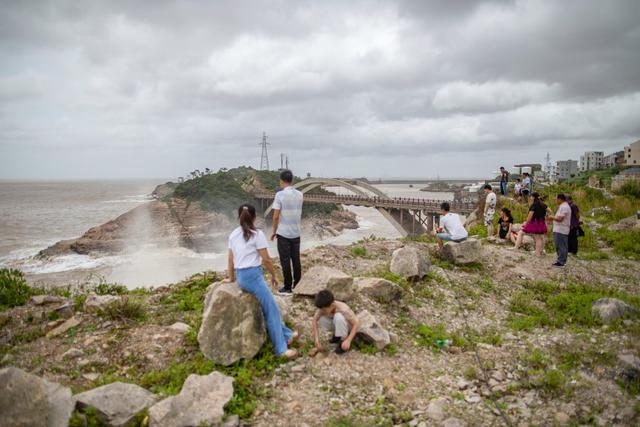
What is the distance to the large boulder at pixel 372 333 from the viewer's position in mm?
5133

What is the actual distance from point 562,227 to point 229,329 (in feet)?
27.2

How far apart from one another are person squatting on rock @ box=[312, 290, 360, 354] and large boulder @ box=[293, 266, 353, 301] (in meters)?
0.94

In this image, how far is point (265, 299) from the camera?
15.4ft

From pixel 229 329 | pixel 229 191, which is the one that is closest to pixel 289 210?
pixel 229 329

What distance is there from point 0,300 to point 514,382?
8588mm

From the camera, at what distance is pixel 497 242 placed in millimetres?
11898

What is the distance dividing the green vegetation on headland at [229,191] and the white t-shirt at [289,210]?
5265 centimetres

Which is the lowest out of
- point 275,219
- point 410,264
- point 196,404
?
point 196,404

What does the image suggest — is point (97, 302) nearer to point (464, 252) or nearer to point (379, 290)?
point (379, 290)

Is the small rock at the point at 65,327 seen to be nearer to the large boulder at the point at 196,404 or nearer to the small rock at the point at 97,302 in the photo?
the small rock at the point at 97,302

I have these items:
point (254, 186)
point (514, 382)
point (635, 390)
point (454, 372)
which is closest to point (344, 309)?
point (454, 372)

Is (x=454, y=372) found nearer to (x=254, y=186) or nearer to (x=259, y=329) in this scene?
(x=259, y=329)

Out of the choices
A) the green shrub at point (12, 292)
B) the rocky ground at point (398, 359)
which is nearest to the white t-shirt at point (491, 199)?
the rocky ground at point (398, 359)

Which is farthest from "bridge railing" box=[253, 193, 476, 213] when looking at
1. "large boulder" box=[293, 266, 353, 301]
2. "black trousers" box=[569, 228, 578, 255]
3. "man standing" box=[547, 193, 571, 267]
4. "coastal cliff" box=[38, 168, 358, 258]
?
"large boulder" box=[293, 266, 353, 301]
